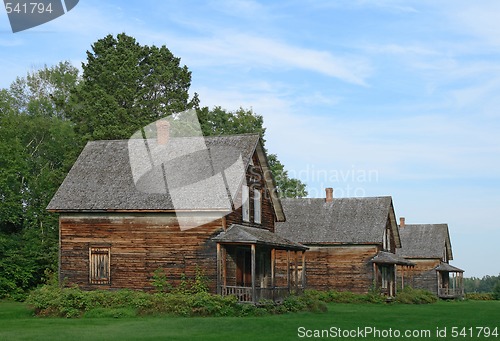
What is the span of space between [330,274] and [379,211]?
20.9ft

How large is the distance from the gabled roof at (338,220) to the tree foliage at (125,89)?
45.1 feet

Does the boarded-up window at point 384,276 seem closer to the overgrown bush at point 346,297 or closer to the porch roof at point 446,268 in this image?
the overgrown bush at point 346,297

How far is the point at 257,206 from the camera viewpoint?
134ft

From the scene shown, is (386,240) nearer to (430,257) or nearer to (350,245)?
(350,245)

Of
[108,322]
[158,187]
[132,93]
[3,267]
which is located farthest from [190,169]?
[132,93]

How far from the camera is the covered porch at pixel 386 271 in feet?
172

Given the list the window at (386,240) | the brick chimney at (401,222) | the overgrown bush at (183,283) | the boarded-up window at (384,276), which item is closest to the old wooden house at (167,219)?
the overgrown bush at (183,283)

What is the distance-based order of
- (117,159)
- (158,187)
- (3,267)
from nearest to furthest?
1. (158,187)
2. (117,159)
3. (3,267)

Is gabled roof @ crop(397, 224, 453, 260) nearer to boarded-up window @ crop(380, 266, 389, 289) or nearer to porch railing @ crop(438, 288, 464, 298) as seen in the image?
porch railing @ crop(438, 288, 464, 298)

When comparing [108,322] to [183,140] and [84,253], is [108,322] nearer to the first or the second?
[84,253]

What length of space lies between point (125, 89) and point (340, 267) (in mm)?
22389

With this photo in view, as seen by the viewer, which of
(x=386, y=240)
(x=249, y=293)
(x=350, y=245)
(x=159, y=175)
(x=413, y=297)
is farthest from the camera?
(x=386, y=240)

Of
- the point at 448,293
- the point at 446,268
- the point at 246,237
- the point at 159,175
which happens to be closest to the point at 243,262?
the point at 246,237

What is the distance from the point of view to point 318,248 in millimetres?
54812
